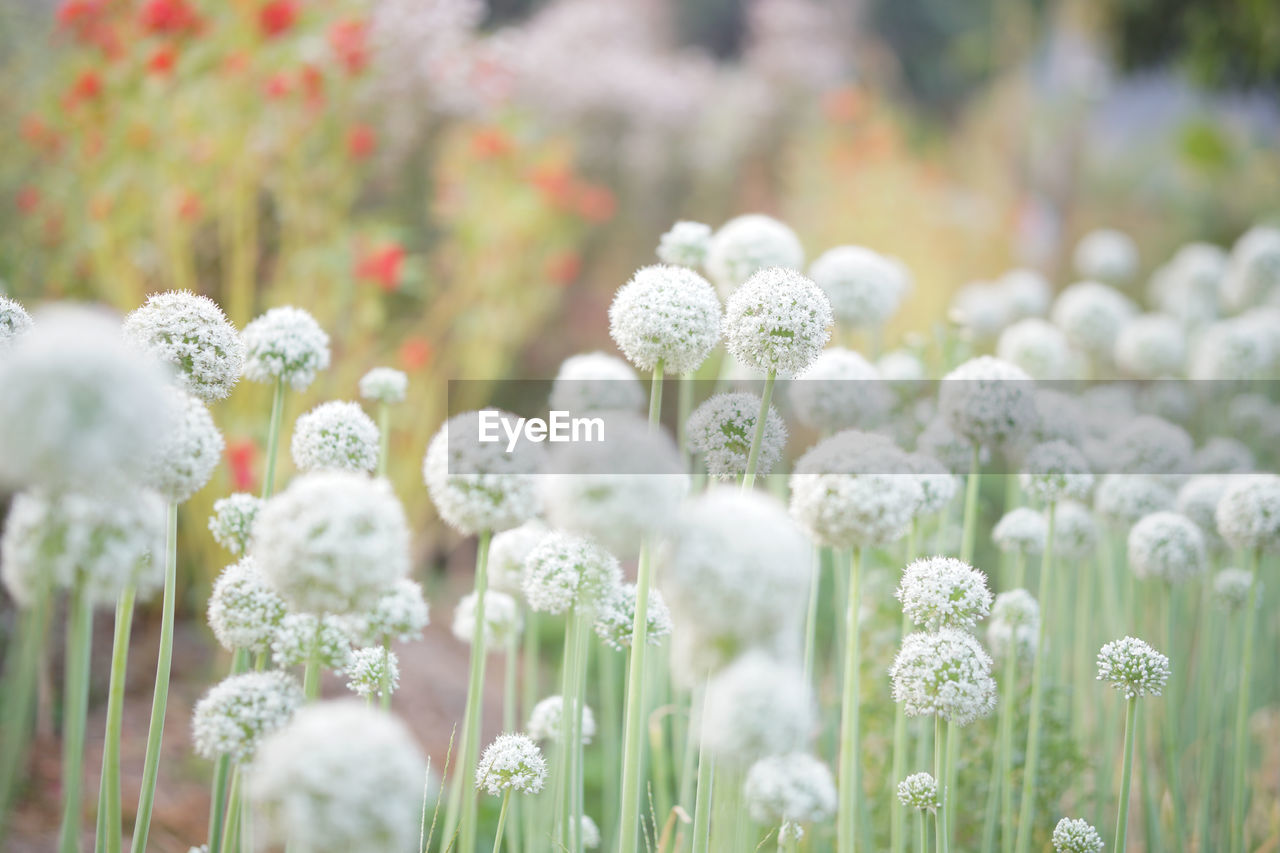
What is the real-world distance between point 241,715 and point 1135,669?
1.87 m

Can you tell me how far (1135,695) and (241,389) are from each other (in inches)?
178

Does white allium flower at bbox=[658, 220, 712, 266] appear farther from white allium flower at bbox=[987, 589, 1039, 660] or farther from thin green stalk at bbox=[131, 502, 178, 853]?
thin green stalk at bbox=[131, 502, 178, 853]

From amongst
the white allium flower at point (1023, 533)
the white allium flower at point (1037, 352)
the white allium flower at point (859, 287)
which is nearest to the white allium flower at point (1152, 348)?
the white allium flower at point (1037, 352)

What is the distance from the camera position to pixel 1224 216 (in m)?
11.4

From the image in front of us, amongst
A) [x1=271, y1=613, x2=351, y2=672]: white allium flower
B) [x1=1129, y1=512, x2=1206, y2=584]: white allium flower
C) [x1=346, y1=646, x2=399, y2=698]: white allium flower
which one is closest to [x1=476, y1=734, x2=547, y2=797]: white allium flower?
[x1=346, y1=646, x2=399, y2=698]: white allium flower

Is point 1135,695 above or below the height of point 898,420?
below

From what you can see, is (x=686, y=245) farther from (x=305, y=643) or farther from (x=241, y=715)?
(x=241, y=715)

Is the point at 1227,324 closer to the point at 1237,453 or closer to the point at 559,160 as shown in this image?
the point at 1237,453

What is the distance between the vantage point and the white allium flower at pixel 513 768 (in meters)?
1.92

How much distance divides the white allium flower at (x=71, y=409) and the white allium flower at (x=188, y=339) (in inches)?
21.3

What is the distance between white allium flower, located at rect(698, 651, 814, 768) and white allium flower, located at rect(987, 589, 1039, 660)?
1521 mm

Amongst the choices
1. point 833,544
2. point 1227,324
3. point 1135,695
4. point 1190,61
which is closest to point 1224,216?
point 1190,61

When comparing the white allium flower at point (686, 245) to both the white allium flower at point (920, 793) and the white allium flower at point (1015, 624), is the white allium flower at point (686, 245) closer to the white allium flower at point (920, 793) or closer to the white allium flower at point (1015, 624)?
the white allium flower at point (1015, 624)

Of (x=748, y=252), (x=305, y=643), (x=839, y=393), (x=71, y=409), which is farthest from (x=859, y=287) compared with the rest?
(x=71, y=409)
